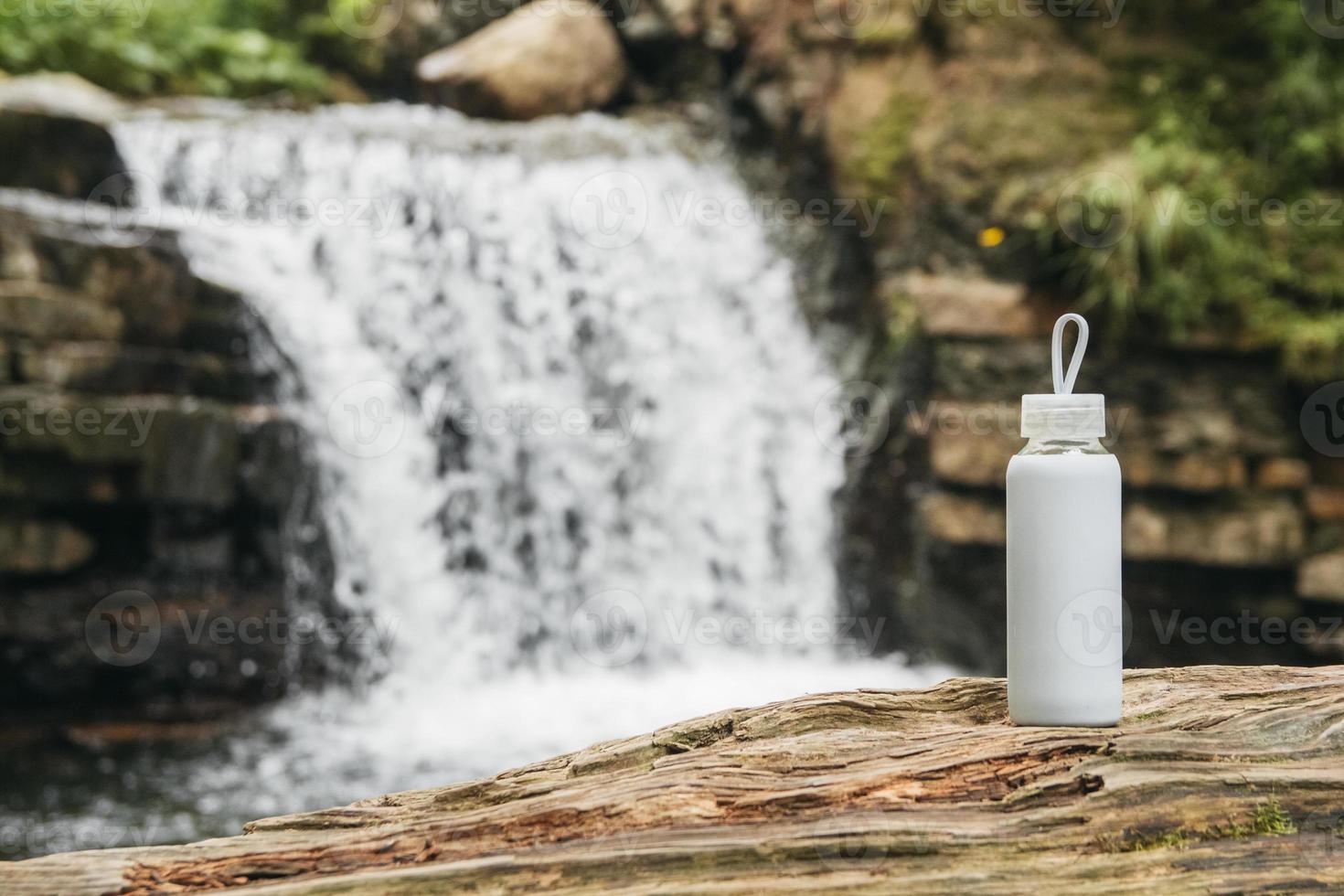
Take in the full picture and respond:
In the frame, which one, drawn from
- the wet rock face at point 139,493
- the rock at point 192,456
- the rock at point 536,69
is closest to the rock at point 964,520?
the wet rock face at point 139,493

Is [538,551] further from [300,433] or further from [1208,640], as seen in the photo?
[1208,640]

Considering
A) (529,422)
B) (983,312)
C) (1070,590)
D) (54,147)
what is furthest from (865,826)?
(54,147)

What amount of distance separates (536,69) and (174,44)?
3840mm

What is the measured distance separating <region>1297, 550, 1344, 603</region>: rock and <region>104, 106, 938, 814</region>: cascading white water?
6.99 ft

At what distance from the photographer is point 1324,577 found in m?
5.66

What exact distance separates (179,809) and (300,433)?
2332mm

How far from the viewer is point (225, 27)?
40.5ft

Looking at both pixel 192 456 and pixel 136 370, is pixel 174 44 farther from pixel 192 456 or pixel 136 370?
pixel 192 456

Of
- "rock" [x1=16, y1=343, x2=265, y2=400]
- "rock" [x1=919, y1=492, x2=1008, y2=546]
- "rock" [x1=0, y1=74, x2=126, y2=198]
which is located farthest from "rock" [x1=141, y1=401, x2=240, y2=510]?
"rock" [x1=919, y1=492, x2=1008, y2=546]

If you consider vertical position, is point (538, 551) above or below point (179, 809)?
above

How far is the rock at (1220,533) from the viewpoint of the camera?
5.80m

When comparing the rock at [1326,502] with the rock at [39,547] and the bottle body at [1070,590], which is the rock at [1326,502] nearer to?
the bottle body at [1070,590]

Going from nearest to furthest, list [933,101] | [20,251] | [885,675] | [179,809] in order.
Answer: [179,809] → [20,251] → [885,675] → [933,101]

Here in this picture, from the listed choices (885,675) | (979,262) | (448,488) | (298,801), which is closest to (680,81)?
(979,262)
